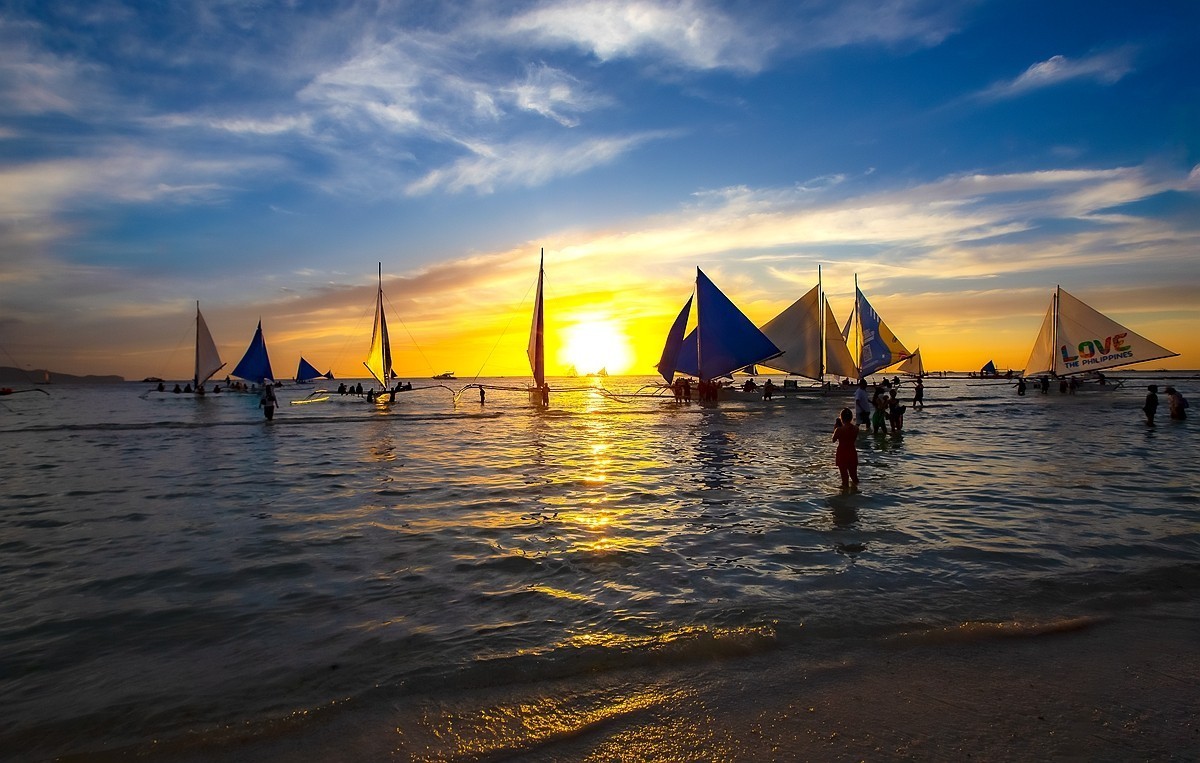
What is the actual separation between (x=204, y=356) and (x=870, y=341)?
77.7 meters

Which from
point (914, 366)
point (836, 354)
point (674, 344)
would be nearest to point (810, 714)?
point (674, 344)

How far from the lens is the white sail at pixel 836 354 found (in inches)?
2333

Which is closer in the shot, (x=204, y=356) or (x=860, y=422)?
(x=860, y=422)

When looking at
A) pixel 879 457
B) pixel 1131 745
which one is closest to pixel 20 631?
pixel 1131 745

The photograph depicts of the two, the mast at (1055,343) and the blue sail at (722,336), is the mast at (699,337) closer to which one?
the blue sail at (722,336)

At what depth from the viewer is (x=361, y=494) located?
14.0 meters

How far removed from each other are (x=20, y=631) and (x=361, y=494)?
758 cm

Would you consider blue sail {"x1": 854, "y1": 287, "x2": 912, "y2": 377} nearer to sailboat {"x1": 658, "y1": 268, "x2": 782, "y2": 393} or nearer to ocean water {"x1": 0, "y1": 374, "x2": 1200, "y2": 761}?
sailboat {"x1": 658, "y1": 268, "x2": 782, "y2": 393}

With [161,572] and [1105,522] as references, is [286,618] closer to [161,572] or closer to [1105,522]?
[161,572]

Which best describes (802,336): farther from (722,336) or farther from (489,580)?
(489,580)

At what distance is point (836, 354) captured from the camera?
60.3 meters

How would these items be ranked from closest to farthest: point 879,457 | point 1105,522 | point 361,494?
1. point 1105,522
2. point 361,494
3. point 879,457

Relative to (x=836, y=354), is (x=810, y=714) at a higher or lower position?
lower

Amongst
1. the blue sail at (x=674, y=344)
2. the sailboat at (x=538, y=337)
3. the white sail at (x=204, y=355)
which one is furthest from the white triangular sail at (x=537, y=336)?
the white sail at (x=204, y=355)
